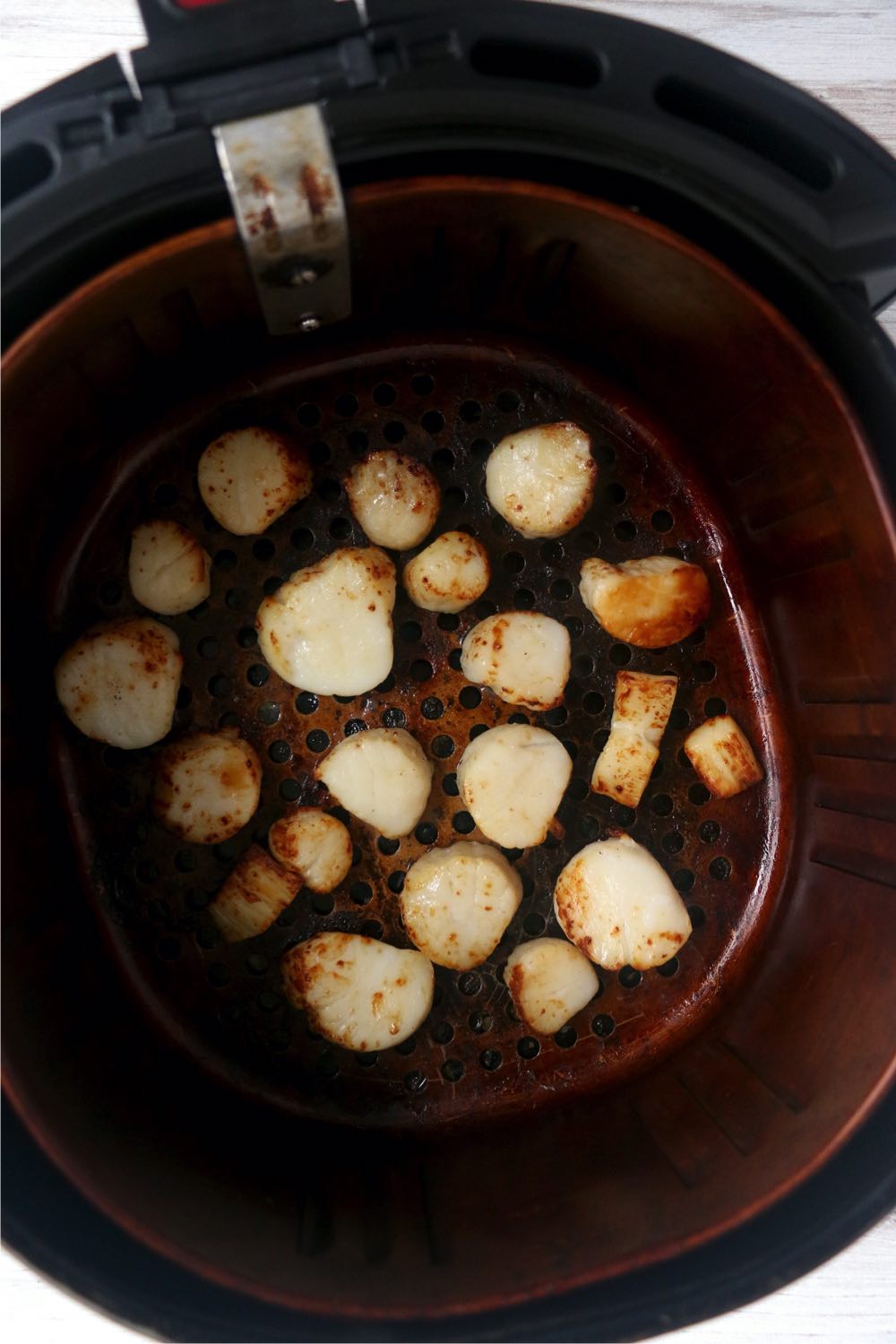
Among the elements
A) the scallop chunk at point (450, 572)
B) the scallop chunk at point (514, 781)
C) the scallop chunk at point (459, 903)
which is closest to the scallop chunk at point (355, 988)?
the scallop chunk at point (459, 903)

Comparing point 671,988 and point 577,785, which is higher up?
point 577,785

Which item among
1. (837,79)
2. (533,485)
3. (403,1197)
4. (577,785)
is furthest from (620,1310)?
(837,79)

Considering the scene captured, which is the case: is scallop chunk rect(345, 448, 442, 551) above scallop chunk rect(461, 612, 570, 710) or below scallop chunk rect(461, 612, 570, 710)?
above

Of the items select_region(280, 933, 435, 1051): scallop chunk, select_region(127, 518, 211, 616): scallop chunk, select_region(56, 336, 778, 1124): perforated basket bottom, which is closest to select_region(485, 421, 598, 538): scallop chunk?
select_region(56, 336, 778, 1124): perforated basket bottom

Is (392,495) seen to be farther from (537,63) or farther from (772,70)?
(772,70)

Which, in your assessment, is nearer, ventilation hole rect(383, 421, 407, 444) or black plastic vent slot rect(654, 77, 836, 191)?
black plastic vent slot rect(654, 77, 836, 191)

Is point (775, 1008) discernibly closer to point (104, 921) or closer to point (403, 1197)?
point (403, 1197)

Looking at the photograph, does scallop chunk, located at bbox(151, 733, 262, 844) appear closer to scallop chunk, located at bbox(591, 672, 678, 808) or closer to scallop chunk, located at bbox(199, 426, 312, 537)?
scallop chunk, located at bbox(199, 426, 312, 537)
